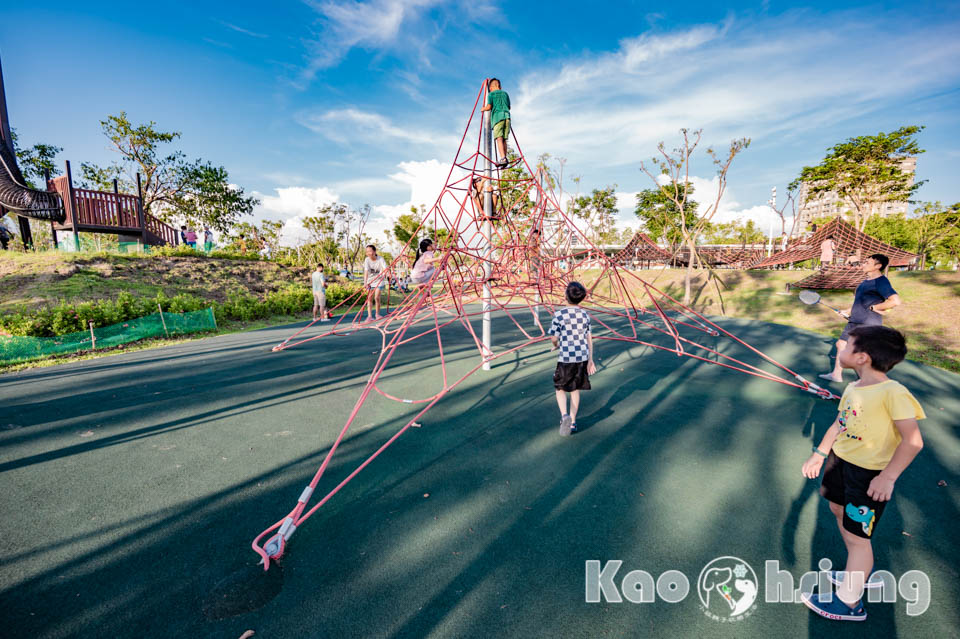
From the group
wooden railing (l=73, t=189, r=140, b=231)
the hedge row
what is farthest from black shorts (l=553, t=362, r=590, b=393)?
wooden railing (l=73, t=189, r=140, b=231)

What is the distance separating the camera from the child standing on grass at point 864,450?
1604mm

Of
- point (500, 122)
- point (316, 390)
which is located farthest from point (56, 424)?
point (500, 122)

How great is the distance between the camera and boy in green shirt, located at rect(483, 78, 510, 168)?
17.0 feet

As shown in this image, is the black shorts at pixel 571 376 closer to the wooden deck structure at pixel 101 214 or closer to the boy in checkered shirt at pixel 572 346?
the boy in checkered shirt at pixel 572 346

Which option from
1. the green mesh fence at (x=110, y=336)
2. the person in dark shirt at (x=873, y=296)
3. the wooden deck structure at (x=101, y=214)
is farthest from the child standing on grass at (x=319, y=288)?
the person in dark shirt at (x=873, y=296)

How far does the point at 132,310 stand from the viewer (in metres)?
9.47

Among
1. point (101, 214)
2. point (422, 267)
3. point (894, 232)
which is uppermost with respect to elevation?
point (894, 232)

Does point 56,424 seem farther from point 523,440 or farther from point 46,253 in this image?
point 46,253

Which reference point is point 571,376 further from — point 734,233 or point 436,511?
point 734,233

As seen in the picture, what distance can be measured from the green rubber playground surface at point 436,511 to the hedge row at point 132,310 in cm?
460

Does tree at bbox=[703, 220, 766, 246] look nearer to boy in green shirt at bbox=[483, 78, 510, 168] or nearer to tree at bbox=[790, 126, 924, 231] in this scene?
tree at bbox=[790, 126, 924, 231]

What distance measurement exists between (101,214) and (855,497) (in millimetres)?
20211

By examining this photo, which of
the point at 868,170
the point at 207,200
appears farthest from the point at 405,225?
the point at 868,170

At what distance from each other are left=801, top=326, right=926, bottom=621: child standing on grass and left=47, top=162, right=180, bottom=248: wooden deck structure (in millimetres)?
19249
